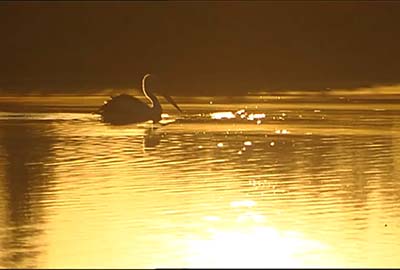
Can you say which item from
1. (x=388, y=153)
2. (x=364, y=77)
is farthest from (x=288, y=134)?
(x=364, y=77)

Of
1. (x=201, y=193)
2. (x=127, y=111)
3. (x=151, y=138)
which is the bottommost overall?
(x=201, y=193)

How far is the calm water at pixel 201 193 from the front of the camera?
9.78 m

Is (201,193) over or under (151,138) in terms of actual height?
under

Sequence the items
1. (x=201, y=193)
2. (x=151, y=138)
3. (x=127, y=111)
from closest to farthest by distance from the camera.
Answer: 1. (x=201, y=193)
2. (x=151, y=138)
3. (x=127, y=111)

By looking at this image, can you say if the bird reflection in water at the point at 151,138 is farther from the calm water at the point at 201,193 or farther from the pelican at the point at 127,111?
the pelican at the point at 127,111

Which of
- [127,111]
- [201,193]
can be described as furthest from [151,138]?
[201,193]

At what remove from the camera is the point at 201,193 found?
1243 cm

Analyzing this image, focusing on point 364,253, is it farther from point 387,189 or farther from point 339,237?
point 387,189

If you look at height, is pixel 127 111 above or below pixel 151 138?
above

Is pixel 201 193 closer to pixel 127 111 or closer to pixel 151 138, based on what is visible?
pixel 151 138

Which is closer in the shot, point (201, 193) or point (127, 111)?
point (201, 193)

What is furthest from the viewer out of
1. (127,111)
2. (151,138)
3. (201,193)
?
(127,111)

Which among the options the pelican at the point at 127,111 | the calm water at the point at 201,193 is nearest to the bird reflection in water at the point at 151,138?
the calm water at the point at 201,193

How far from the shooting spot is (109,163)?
14.8 meters
